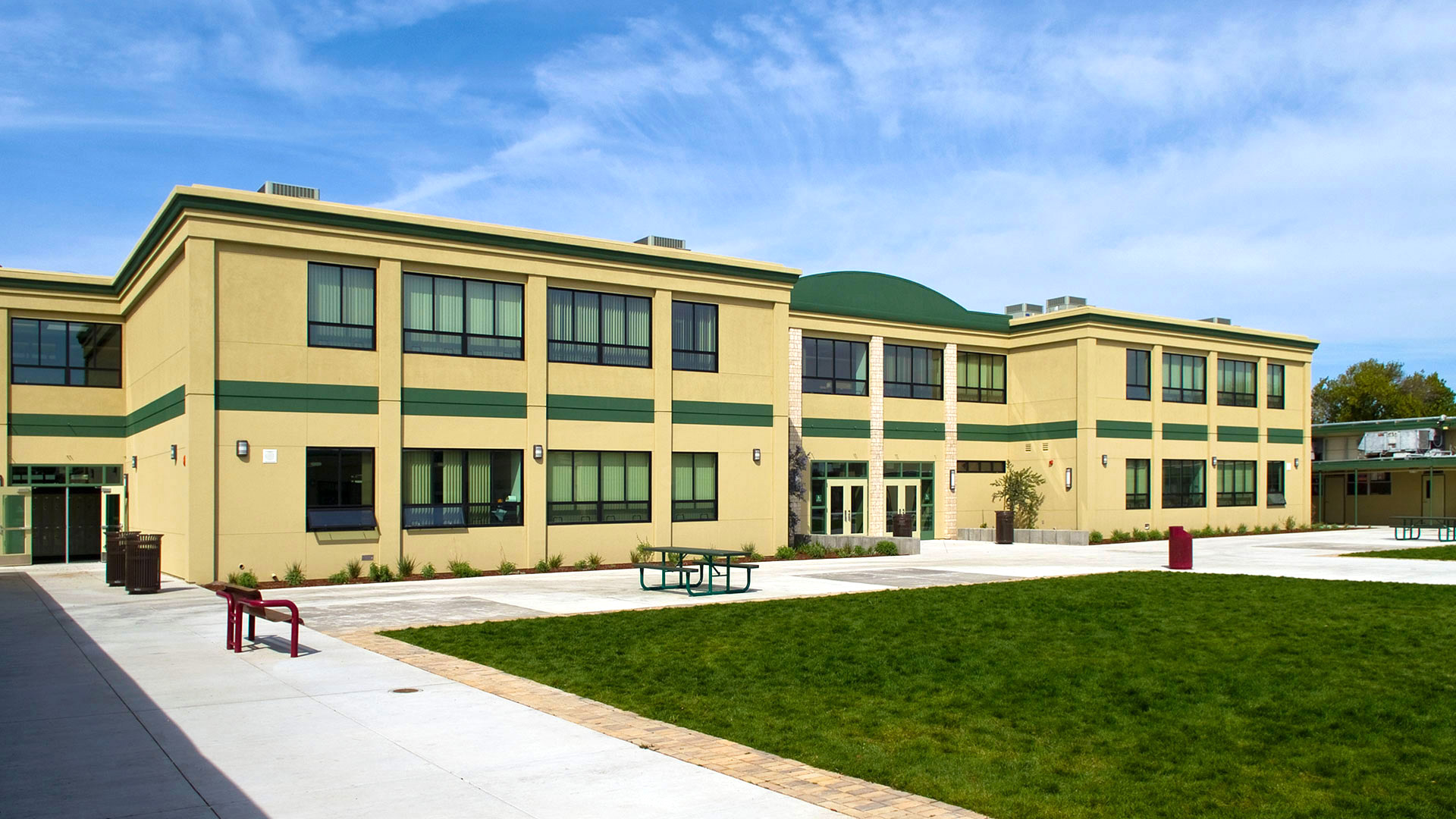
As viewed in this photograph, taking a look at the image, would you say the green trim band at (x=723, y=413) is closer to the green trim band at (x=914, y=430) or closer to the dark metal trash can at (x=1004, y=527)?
the green trim band at (x=914, y=430)

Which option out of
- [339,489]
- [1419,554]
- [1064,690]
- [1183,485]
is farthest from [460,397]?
[1183,485]

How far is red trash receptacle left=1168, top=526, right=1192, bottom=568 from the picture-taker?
26.5m

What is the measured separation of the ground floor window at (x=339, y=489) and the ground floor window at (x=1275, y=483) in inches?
1528

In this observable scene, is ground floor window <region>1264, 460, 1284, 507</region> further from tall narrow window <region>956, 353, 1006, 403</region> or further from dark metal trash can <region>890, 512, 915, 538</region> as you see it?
dark metal trash can <region>890, 512, 915, 538</region>

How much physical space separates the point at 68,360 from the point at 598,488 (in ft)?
50.8

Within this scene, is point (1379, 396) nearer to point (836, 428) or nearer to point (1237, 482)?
point (1237, 482)

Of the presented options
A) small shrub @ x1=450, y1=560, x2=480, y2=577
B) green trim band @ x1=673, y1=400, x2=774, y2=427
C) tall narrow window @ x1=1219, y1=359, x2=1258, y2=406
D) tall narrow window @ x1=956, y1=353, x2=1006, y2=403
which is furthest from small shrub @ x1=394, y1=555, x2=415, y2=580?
tall narrow window @ x1=1219, y1=359, x2=1258, y2=406

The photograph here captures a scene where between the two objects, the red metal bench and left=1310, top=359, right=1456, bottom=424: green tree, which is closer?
the red metal bench

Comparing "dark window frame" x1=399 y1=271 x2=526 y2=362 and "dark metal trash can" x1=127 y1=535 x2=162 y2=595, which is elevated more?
"dark window frame" x1=399 y1=271 x2=526 y2=362

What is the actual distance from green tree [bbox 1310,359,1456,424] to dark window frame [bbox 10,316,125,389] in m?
79.9

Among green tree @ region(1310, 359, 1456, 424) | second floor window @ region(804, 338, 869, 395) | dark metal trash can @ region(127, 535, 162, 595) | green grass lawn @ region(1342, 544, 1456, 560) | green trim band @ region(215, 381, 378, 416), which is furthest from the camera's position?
green tree @ region(1310, 359, 1456, 424)

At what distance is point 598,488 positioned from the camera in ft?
92.1

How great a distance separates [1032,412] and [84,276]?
3219 cm

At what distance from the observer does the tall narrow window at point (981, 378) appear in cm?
4250
